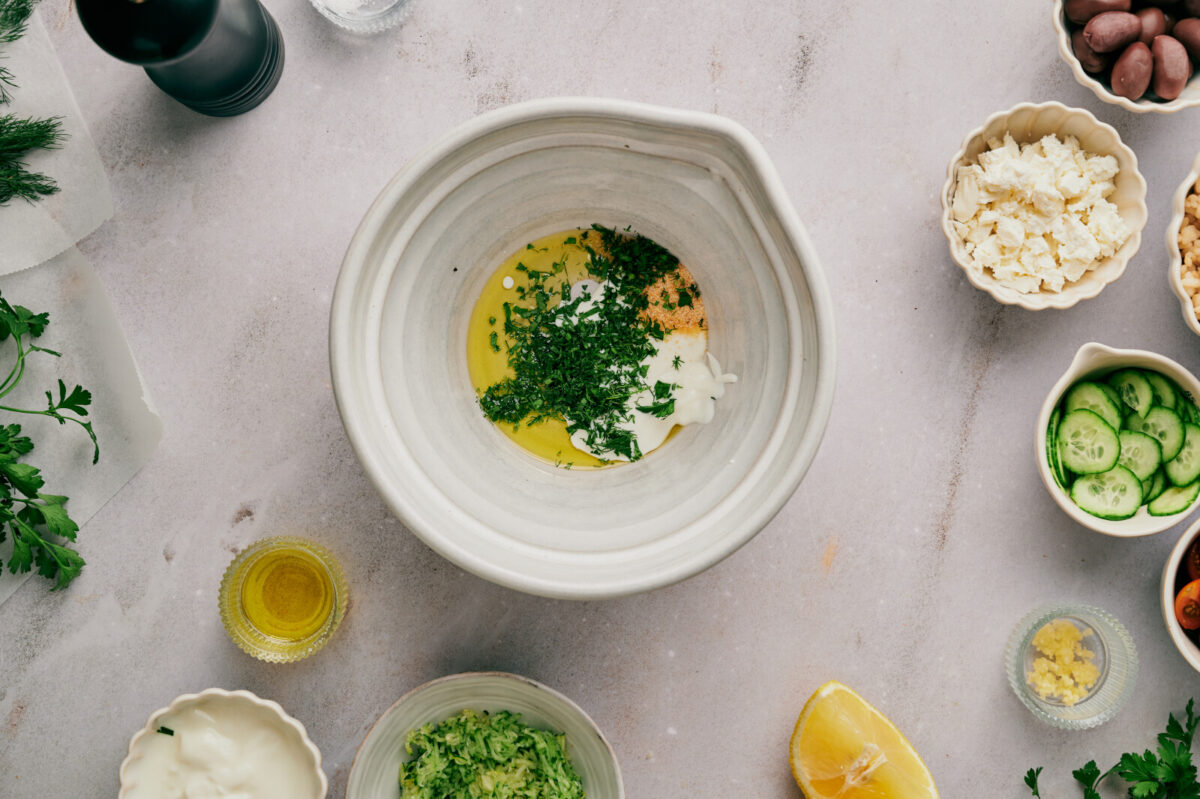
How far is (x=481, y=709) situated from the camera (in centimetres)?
159

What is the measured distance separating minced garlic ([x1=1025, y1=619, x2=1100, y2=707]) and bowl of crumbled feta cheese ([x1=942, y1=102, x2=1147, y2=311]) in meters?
0.67

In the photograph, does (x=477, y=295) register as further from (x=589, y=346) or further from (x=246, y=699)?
(x=246, y=699)

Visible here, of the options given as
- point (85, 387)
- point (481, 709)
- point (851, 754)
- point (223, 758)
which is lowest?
point (223, 758)

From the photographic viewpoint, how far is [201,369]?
64.7 inches

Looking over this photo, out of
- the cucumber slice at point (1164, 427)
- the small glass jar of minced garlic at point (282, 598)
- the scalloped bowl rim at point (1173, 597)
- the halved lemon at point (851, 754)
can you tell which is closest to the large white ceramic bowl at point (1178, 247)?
the cucumber slice at point (1164, 427)

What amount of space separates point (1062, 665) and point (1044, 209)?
0.90 metres

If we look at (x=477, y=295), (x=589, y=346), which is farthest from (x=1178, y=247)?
(x=477, y=295)

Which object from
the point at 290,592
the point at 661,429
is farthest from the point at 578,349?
the point at 290,592

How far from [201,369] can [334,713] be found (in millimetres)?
737

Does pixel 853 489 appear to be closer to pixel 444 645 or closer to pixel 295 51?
pixel 444 645

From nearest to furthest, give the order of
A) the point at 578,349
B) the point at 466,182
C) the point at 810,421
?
the point at 810,421
the point at 466,182
the point at 578,349

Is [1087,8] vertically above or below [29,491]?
above

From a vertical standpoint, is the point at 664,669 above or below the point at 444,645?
above

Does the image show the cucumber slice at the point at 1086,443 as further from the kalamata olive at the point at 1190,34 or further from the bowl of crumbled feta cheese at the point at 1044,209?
the kalamata olive at the point at 1190,34
